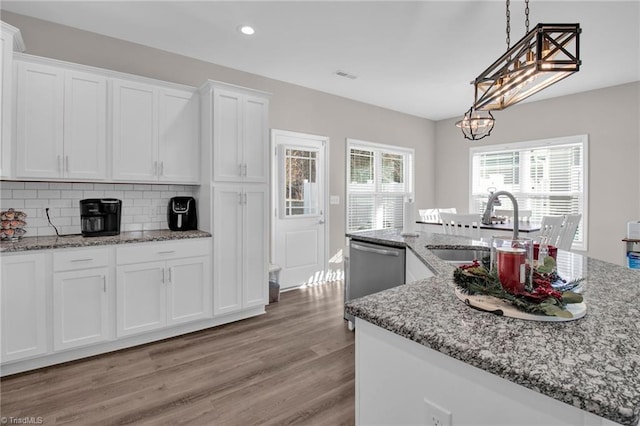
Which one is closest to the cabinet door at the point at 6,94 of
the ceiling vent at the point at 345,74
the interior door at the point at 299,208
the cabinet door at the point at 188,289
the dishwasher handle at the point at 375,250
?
the cabinet door at the point at 188,289

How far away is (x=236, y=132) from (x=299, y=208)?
1.59 meters

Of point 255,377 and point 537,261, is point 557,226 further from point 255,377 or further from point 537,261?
point 255,377

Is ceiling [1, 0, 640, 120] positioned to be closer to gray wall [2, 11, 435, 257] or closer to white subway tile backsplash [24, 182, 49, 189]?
gray wall [2, 11, 435, 257]

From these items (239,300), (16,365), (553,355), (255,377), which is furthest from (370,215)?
(553,355)

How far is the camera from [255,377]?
94.0 inches

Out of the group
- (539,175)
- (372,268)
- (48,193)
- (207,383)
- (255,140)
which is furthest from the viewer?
(539,175)

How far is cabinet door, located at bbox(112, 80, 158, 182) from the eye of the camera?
2951mm

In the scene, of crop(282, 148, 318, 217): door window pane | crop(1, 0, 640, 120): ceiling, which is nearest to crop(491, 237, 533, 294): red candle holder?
crop(1, 0, 640, 120): ceiling

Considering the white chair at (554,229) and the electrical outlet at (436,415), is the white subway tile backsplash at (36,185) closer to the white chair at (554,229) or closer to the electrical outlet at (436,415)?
the electrical outlet at (436,415)

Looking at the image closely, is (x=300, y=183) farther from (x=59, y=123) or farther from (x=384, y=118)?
(x=59, y=123)

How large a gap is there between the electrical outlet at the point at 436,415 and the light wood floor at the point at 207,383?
1.21m

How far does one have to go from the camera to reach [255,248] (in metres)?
3.51

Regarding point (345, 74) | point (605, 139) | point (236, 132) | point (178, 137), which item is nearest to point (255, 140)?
point (236, 132)

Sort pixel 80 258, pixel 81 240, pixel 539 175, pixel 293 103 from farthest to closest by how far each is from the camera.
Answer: pixel 539 175
pixel 293 103
pixel 81 240
pixel 80 258
